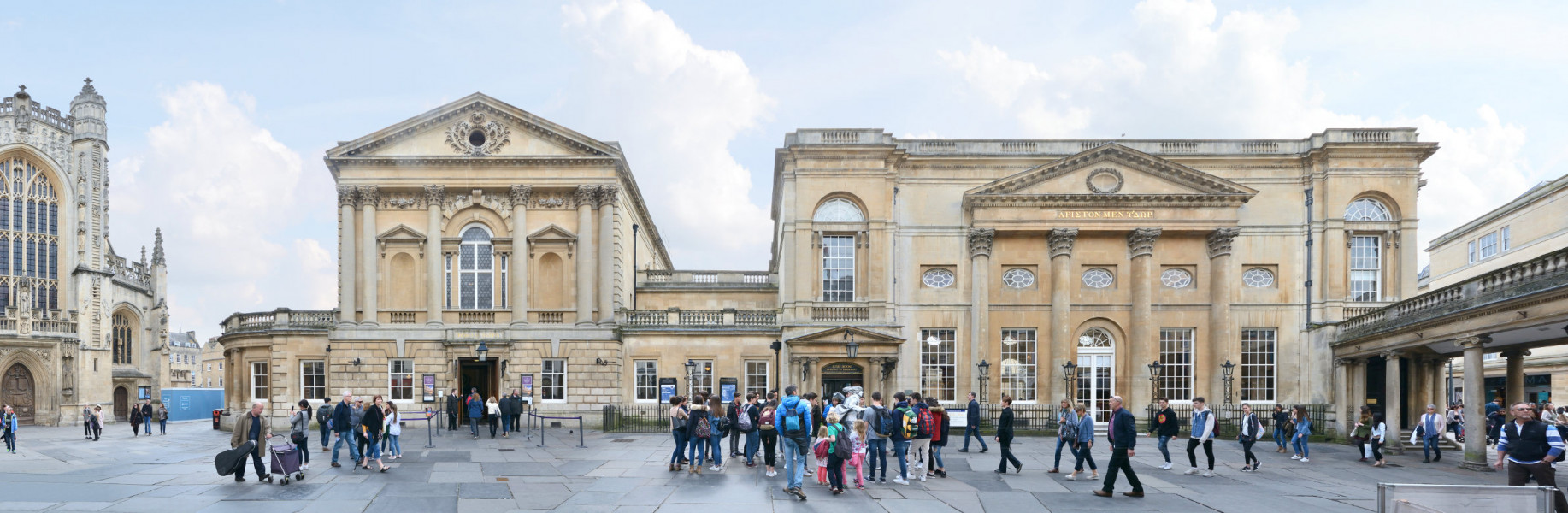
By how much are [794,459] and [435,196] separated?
23375mm

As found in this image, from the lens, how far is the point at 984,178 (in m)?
34.6

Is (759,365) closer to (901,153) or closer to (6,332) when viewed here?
(901,153)

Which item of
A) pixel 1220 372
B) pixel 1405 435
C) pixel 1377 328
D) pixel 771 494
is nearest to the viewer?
pixel 771 494

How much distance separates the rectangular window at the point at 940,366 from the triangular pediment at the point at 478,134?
1340 cm

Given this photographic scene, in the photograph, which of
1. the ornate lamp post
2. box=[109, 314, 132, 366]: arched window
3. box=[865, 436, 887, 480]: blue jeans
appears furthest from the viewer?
box=[109, 314, 132, 366]: arched window

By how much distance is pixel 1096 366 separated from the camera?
114 ft

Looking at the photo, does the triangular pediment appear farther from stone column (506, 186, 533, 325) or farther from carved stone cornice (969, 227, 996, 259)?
carved stone cornice (969, 227, 996, 259)

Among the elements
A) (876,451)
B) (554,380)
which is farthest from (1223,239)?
(554,380)

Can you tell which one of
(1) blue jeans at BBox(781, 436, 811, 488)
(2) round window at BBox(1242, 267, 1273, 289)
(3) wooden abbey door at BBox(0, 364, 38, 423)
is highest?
(2) round window at BBox(1242, 267, 1273, 289)

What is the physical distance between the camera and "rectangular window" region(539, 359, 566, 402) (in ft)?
111

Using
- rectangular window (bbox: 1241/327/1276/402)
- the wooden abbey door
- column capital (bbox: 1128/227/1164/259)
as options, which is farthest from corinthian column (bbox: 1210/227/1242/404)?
the wooden abbey door

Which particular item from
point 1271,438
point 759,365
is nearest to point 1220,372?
point 1271,438

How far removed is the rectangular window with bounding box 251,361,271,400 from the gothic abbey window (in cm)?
1972

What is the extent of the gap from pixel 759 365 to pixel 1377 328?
19694 millimetres
